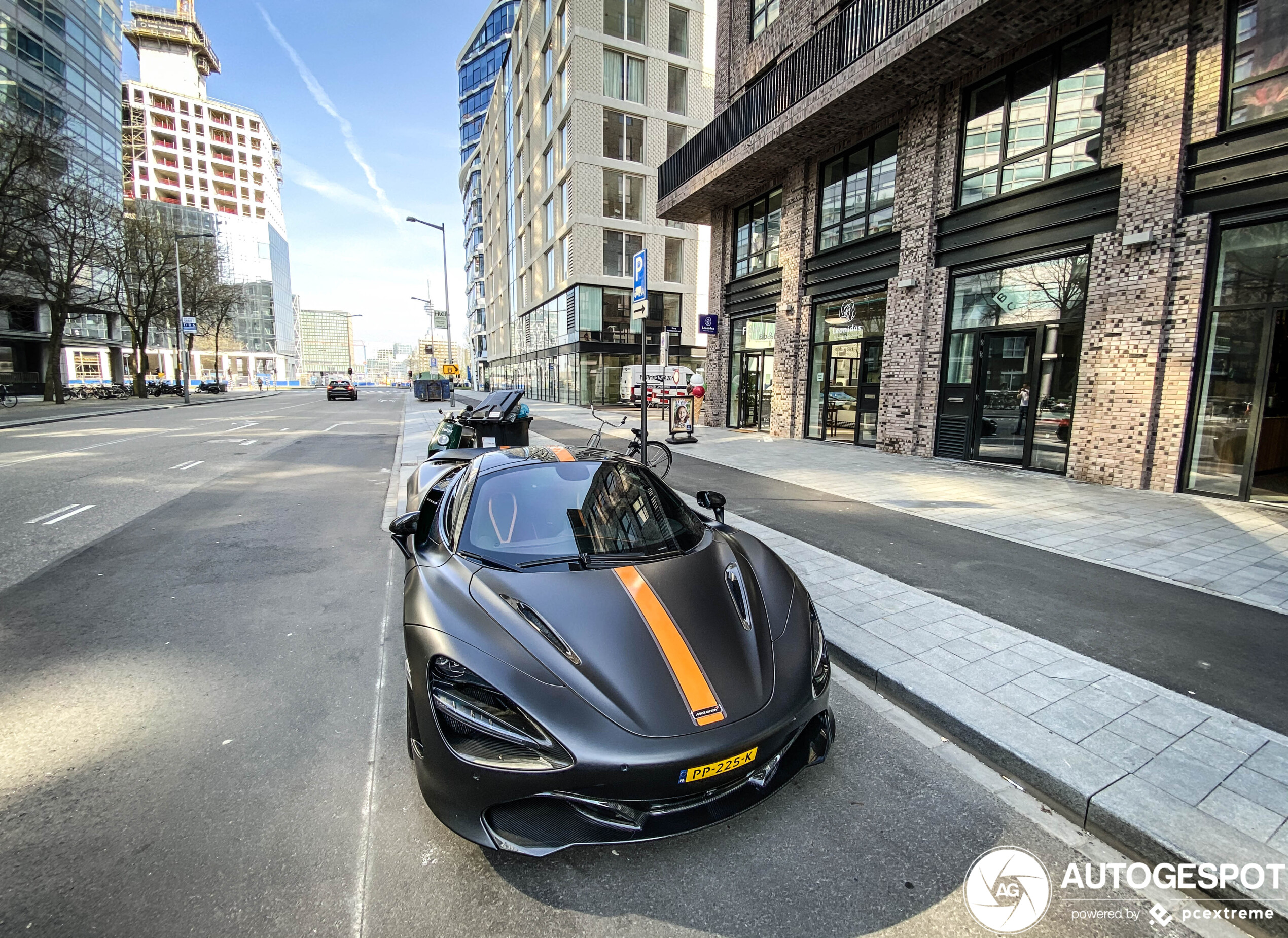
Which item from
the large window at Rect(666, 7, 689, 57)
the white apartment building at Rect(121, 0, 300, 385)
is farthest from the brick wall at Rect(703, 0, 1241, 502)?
the white apartment building at Rect(121, 0, 300, 385)

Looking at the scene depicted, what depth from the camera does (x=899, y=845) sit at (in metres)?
2.19

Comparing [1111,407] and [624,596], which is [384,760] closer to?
[624,596]

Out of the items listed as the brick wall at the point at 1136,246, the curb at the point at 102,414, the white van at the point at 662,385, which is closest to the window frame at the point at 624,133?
the white van at the point at 662,385

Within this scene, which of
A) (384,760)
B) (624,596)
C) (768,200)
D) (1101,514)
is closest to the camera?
(624,596)

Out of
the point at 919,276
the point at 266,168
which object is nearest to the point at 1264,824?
the point at 919,276

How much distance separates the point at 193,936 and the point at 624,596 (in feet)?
5.74

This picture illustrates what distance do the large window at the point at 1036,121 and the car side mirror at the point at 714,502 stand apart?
9566 millimetres

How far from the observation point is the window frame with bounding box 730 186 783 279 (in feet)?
52.8

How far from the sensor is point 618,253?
32656 mm

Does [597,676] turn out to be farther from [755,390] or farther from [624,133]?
[624,133]

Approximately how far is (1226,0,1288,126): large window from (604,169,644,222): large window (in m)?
28.2

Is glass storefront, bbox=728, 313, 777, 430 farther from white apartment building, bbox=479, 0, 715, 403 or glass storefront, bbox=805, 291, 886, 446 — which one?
white apartment building, bbox=479, 0, 715, 403

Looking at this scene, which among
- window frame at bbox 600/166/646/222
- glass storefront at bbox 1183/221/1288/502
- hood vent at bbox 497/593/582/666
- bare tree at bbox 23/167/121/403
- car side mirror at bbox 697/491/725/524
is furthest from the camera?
window frame at bbox 600/166/646/222

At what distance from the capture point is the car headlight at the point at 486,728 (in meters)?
1.85
